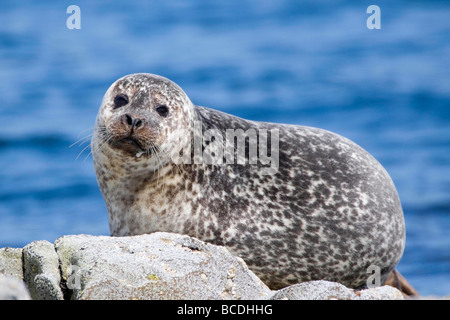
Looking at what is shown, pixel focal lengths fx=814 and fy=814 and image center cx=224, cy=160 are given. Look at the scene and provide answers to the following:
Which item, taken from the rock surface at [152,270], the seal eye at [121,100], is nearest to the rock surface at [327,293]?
the rock surface at [152,270]

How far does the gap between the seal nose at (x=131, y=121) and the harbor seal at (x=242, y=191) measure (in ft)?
0.20

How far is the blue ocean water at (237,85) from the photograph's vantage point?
48.6 ft

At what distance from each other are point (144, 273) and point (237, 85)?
17.4 m

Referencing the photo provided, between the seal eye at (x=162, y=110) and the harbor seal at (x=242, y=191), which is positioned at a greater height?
the seal eye at (x=162, y=110)

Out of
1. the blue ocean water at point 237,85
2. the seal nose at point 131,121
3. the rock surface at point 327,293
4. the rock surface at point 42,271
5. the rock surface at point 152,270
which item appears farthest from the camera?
the blue ocean water at point 237,85

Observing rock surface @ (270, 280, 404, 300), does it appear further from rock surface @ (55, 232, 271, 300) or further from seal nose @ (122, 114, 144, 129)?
seal nose @ (122, 114, 144, 129)

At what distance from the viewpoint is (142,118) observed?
6.66 metres

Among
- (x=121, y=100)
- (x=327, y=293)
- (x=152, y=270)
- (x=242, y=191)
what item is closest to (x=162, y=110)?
(x=121, y=100)

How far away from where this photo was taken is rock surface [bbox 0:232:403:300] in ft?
16.1

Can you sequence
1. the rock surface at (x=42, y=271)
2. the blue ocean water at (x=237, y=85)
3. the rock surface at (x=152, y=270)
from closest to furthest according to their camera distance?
the rock surface at (x=152, y=270) < the rock surface at (x=42, y=271) < the blue ocean water at (x=237, y=85)

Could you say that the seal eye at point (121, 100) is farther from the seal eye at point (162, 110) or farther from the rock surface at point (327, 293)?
the rock surface at point (327, 293)

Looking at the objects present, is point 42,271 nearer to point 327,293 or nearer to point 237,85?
point 327,293

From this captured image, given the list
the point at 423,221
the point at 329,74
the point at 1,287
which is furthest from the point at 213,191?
the point at 329,74

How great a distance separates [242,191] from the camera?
723 centimetres
